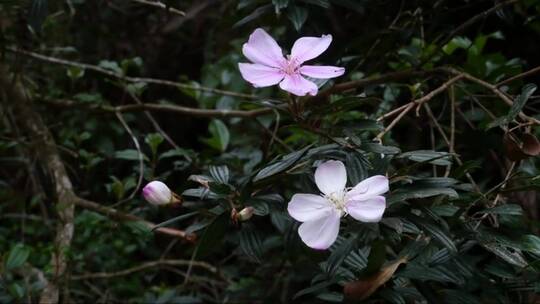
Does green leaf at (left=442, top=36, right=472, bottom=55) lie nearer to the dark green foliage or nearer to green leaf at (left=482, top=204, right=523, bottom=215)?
the dark green foliage

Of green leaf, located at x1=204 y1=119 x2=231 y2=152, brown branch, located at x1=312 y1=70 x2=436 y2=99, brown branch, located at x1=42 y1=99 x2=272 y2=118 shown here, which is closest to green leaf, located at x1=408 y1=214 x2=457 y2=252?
brown branch, located at x1=312 y1=70 x2=436 y2=99

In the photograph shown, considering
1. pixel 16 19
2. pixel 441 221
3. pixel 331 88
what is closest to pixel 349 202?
pixel 441 221

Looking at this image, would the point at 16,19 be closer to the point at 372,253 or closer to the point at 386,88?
the point at 386,88

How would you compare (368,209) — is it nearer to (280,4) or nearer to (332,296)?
(332,296)

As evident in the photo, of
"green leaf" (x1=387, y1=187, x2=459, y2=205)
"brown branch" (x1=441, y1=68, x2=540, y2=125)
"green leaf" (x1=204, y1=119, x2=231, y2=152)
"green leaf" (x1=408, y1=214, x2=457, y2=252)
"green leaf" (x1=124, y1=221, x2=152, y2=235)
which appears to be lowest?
"green leaf" (x1=124, y1=221, x2=152, y2=235)

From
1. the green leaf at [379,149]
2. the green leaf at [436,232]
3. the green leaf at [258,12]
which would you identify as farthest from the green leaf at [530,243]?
the green leaf at [258,12]

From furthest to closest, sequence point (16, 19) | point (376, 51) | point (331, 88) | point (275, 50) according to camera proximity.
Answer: point (16, 19), point (376, 51), point (331, 88), point (275, 50)
